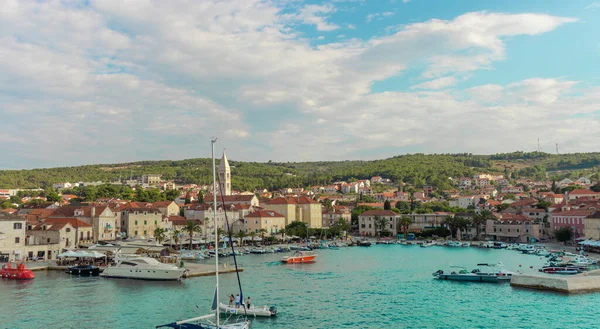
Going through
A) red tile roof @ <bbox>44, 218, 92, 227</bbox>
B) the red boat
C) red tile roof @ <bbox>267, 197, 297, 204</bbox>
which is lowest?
the red boat

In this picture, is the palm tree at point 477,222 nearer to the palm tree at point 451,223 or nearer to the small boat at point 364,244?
the palm tree at point 451,223

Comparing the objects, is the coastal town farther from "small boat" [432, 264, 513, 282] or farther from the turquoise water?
"small boat" [432, 264, 513, 282]

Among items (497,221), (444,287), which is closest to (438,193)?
(497,221)

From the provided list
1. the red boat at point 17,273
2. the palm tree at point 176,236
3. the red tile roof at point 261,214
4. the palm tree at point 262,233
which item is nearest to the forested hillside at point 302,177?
the red tile roof at point 261,214

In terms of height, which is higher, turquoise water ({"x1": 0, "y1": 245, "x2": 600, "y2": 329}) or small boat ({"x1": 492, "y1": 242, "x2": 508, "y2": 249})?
turquoise water ({"x1": 0, "y1": 245, "x2": 600, "y2": 329})

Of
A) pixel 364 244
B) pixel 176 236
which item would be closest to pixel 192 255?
pixel 176 236

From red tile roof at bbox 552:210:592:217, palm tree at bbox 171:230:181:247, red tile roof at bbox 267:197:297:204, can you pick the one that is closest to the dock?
red tile roof at bbox 552:210:592:217
